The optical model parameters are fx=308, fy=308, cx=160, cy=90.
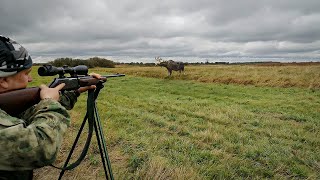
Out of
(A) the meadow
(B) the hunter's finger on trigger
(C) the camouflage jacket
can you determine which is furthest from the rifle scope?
(A) the meadow

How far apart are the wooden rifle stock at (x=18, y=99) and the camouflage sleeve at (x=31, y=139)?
0.78 ft

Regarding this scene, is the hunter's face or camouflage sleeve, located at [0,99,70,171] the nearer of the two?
camouflage sleeve, located at [0,99,70,171]

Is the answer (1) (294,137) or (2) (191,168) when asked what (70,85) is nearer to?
(2) (191,168)

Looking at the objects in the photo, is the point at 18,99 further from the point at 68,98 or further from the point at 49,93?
the point at 68,98

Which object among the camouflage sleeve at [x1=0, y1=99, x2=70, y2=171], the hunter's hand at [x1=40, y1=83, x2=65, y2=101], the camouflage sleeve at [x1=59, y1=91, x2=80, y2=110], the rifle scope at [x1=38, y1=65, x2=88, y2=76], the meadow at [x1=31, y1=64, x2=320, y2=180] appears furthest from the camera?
the meadow at [x1=31, y1=64, x2=320, y2=180]

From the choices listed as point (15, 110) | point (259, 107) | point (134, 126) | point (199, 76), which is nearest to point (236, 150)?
point (134, 126)

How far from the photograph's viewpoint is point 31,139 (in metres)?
2.18

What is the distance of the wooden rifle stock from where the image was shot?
260 centimetres

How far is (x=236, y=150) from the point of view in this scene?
709 centimetres

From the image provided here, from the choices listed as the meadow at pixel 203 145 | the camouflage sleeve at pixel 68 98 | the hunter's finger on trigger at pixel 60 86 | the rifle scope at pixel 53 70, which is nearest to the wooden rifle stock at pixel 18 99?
the hunter's finger on trigger at pixel 60 86

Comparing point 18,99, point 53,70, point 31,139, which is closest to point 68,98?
point 53,70

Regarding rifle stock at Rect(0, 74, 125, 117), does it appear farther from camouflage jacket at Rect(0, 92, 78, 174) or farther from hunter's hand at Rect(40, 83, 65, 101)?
camouflage jacket at Rect(0, 92, 78, 174)

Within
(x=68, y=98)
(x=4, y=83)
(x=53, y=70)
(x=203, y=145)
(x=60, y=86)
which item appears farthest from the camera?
(x=203, y=145)

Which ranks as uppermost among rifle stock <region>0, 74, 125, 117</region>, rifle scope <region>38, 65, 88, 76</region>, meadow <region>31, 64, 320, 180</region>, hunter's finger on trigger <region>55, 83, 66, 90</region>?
rifle scope <region>38, 65, 88, 76</region>
